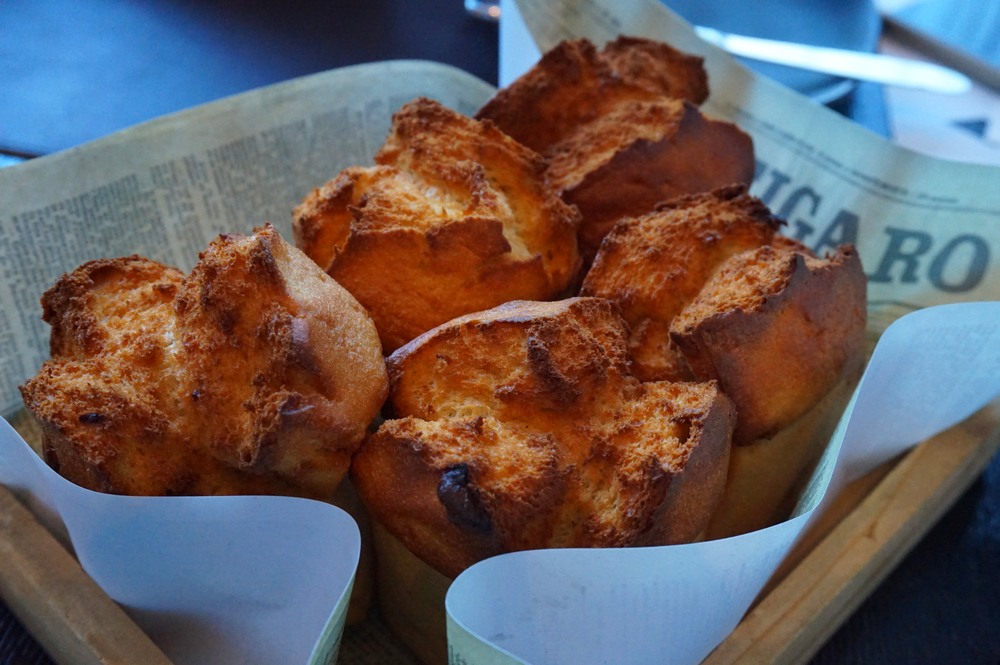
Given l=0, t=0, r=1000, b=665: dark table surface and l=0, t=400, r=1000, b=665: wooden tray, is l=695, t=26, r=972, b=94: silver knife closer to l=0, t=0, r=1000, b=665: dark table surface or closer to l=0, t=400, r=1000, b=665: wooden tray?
l=0, t=0, r=1000, b=665: dark table surface

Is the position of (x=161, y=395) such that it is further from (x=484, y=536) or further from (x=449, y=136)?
(x=449, y=136)

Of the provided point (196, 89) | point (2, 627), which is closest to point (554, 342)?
point (2, 627)

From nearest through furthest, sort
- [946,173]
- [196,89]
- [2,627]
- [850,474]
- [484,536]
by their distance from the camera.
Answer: [484,536], [2,627], [850,474], [946,173], [196,89]

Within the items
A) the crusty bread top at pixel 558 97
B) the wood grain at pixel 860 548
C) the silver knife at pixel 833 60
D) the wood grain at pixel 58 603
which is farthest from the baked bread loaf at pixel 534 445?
the silver knife at pixel 833 60

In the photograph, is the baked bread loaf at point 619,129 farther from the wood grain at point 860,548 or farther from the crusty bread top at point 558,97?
the wood grain at point 860,548

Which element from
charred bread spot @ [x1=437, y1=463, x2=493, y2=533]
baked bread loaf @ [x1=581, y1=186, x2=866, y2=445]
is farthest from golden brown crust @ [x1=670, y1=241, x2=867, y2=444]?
charred bread spot @ [x1=437, y1=463, x2=493, y2=533]
